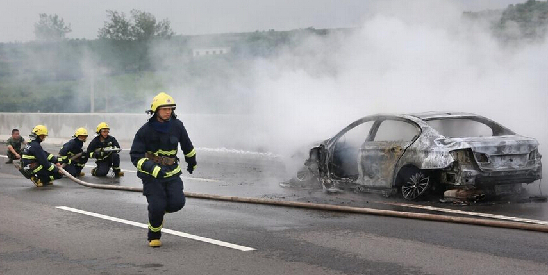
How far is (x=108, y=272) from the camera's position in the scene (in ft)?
25.3

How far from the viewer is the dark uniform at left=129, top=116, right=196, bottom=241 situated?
900cm

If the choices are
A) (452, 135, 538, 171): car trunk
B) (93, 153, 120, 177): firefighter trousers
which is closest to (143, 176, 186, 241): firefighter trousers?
(452, 135, 538, 171): car trunk

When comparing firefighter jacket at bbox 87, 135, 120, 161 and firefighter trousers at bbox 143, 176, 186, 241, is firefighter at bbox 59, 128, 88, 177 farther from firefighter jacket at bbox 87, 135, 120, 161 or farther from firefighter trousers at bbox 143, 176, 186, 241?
firefighter trousers at bbox 143, 176, 186, 241

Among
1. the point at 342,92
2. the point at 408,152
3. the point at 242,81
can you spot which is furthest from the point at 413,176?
the point at 242,81

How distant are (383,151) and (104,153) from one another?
7.66m

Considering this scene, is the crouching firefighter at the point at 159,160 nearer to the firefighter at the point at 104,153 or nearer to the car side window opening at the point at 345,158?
the car side window opening at the point at 345,158

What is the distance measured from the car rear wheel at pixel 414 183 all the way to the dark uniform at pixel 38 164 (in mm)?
7011

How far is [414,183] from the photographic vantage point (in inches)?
494

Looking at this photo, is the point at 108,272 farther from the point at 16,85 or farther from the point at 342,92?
the point at 16,85

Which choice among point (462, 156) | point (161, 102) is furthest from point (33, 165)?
point (462, 156)

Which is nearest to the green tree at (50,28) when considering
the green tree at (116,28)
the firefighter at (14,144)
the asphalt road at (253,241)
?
the green tree at (116,28)

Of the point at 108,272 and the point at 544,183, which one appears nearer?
the point at 108,272

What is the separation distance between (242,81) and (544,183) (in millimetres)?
18329

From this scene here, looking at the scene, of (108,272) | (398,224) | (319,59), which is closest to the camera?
(108,272)
